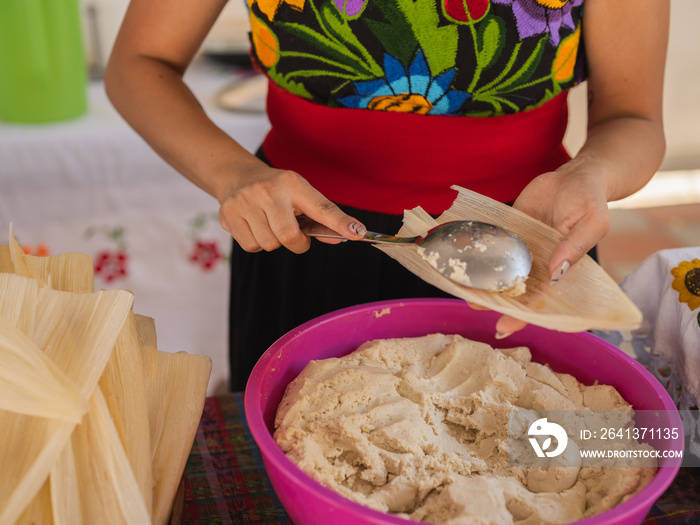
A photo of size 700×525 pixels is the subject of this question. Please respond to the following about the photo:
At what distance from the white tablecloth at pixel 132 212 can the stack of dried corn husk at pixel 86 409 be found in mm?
1208

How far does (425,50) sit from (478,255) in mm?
357

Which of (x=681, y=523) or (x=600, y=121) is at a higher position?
(x=600, y=121)

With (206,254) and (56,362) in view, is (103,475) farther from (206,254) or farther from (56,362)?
(206,254)

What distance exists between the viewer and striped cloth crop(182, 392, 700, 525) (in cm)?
78

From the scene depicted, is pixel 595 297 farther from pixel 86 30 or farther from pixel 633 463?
pixel 86 30

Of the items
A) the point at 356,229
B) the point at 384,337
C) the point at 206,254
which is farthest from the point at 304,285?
the point at 206,254

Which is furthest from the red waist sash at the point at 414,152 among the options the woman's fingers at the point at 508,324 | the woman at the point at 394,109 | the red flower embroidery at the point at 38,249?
the red flower embroidery at the point at 38,249

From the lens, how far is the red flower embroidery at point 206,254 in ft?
7.63

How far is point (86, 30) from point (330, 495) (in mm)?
2216

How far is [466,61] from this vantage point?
0.96 metres

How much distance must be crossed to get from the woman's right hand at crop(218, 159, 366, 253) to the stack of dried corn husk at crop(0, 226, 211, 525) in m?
0.18

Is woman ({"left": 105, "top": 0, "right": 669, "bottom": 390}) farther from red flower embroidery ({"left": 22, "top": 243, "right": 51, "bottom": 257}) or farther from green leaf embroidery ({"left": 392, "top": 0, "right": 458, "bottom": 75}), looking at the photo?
red flower embroidery ({"left": 22, "top": 243, "right": 51, "bottom": 257})

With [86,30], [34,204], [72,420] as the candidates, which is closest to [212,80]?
[86,30]

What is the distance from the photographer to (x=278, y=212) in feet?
2.71
